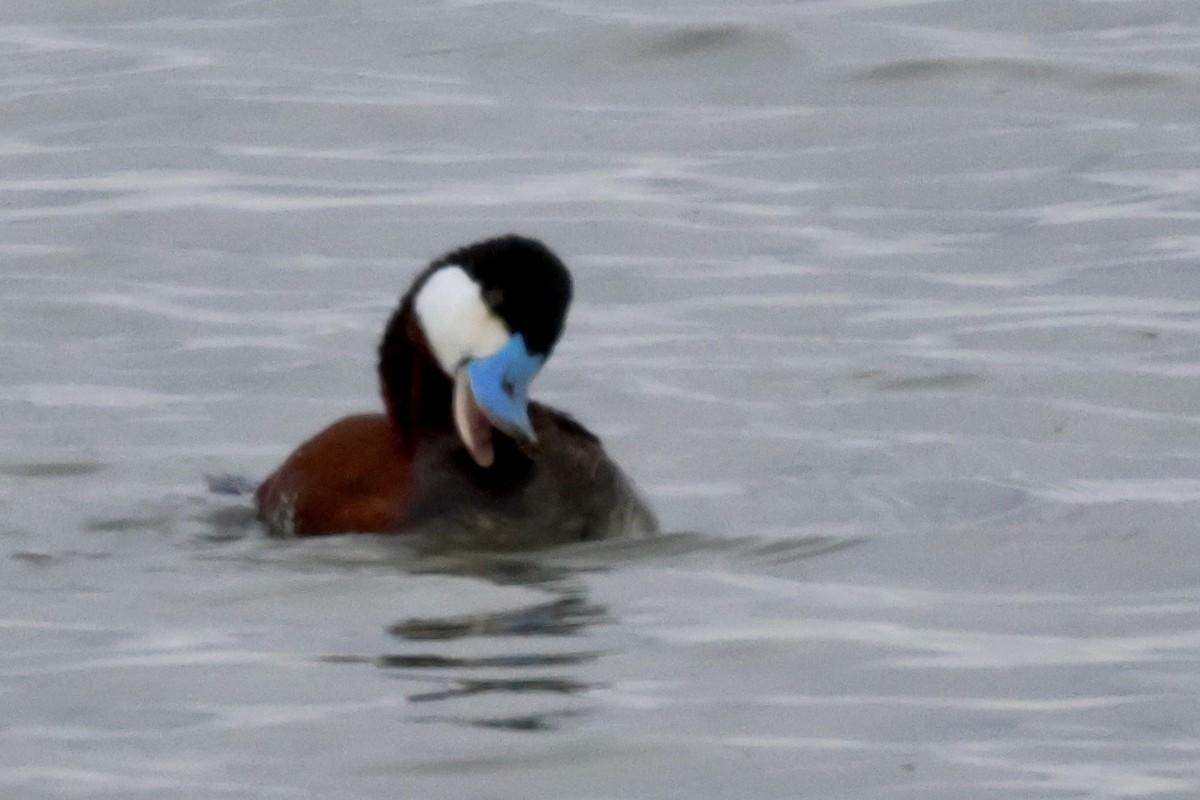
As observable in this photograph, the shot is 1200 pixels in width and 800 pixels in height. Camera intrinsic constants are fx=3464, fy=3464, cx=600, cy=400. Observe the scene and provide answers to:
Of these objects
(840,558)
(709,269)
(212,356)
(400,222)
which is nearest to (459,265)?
(840,558)

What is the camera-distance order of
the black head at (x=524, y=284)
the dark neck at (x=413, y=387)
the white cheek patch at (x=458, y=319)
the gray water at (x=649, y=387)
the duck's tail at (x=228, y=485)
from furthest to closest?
the duck's tail at (x=228, y=485)
the dark neck at (x=413, y=387)
the white cheek patch at (x=458, y=319)
the black head at (x=524, y=284)
the gray water at (x=649, y=387)

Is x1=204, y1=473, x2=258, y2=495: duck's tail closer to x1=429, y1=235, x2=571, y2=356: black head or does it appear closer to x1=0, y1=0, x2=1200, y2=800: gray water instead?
x1=0, y1=0, x2=1200, y2=800: gray water

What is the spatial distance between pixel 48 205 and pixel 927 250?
3724 mm

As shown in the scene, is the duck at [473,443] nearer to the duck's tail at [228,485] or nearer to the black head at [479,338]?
the black head at [479,338]

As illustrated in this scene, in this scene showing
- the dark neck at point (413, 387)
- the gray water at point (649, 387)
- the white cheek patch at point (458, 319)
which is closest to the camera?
the gray water at point (649, 387)

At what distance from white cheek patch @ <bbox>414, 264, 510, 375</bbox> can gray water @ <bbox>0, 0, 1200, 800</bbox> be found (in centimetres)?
54

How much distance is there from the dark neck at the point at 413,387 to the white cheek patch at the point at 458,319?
60mm

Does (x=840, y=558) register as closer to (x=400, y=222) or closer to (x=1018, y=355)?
(x=1018, y=355)

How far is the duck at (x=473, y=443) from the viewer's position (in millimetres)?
8836

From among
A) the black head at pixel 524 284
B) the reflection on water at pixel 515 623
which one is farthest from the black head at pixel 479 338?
the reflection on water at pixel 515 623

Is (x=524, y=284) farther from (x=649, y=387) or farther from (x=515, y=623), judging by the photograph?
(x=649, y=387)

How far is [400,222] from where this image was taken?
555 inches

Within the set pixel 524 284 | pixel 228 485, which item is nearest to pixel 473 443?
pixel 524 284

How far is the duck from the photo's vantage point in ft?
29.0
